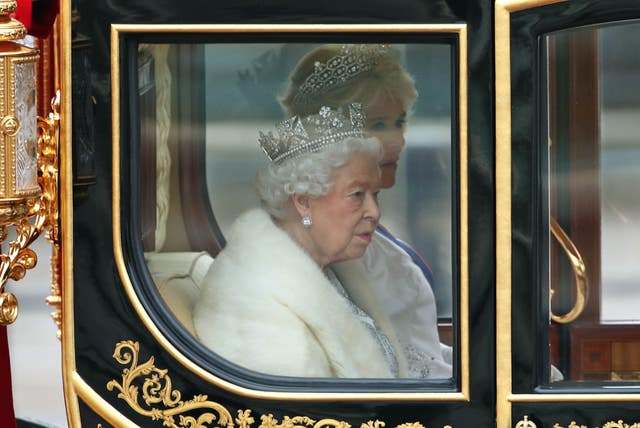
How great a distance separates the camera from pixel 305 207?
217 cm

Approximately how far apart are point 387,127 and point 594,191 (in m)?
0.32

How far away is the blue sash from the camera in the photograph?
2.14m

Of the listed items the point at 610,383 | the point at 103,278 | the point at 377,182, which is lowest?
the point at 610,383

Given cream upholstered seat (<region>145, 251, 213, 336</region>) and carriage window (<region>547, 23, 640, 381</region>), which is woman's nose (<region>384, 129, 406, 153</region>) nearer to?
carriage window (<region>547, 23, 640, 381</region>)

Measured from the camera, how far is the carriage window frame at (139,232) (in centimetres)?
211

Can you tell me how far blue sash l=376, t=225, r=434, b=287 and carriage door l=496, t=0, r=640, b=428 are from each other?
0.11 metres

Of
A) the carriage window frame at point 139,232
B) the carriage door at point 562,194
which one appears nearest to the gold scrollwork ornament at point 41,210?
the carriage window frame at point 139,232

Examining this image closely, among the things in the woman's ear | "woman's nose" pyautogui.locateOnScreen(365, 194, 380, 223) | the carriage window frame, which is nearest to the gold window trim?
the carriage window frame

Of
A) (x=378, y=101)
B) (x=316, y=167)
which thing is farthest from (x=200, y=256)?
(x=378, y=101)

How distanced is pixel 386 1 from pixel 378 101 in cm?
15

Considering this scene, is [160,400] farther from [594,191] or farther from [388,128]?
[594,191]

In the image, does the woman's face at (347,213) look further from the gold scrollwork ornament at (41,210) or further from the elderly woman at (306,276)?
the gold scrollwork ornament at (41,210)

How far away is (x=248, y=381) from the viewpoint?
219 cm

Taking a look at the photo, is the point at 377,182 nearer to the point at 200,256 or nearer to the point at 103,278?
the point at 200,256
